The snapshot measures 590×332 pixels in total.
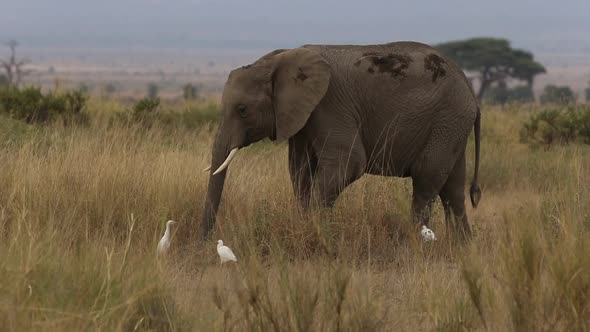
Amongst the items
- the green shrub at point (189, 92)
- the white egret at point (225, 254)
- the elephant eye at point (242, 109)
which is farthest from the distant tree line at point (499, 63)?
the white egret at point (225, 254)

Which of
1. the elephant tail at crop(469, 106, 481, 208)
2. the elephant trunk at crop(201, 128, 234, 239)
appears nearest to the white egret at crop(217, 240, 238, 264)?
the elephant trunk at crop(201, 128, 234, 239)

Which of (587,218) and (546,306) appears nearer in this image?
(546,306)

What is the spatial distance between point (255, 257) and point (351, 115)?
3.52 m

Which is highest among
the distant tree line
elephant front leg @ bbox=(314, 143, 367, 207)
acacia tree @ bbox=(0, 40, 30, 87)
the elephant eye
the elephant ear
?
the elephant ear

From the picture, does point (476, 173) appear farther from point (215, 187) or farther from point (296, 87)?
point (215, 187)

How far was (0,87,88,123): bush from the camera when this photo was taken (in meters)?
14.2

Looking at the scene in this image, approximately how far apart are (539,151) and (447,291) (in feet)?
27.4

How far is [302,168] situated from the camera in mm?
7695

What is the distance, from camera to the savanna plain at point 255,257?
14.2 ft

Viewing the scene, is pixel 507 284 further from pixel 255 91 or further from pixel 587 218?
pixel 255 91

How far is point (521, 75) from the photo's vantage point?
51844 mm

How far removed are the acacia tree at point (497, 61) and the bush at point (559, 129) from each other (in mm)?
36001

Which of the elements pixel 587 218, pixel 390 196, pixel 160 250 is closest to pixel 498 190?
pixel 390 196

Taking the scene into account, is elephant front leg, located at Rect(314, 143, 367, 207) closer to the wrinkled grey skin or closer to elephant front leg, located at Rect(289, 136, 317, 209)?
the wrinkled grey skin
